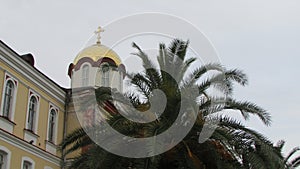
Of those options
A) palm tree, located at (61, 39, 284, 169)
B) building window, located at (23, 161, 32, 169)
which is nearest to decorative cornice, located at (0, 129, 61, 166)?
building window, located at (23, 161, 32, 169)

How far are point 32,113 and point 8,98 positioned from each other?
7.25 feet

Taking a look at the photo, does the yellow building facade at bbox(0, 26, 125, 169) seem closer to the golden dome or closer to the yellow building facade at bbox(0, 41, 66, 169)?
the yellow building facade at bbox(0, 41, 66, 169)

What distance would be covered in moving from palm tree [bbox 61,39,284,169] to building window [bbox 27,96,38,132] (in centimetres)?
849

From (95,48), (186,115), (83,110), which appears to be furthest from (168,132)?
(95,48)

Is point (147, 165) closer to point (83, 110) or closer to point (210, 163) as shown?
point (210, 163)

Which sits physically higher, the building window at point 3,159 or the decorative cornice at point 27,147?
the decorative cornice at point 27,147

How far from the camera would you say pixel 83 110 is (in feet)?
57.1

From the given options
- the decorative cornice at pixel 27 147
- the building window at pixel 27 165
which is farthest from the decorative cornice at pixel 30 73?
the building window at pixel 27 165

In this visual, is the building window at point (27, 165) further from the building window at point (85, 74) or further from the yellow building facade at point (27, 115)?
the building window at point (85, 74)

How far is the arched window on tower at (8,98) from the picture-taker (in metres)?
23.3

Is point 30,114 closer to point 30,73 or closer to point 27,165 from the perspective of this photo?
point 30,73

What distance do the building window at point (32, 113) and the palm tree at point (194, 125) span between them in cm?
849

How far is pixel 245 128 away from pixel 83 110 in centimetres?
540

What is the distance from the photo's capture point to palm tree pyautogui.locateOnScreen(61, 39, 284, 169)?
50.8 ft
